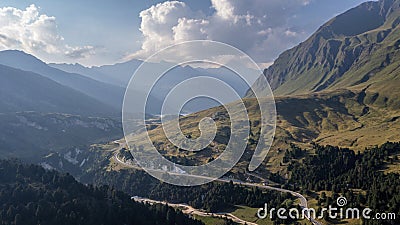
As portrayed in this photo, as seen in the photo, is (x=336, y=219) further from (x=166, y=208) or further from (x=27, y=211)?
(x=27, y=211)

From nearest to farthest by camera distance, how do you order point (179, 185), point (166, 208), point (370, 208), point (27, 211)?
point (27, 211), point (370, 208), point (166, 208), point (179, 185)

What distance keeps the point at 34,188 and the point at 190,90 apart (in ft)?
265

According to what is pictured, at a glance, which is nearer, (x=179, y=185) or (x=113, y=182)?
(x=179, y=185)

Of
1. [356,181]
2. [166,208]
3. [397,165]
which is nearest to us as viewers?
[166,208]

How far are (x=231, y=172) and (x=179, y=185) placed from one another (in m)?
28.2

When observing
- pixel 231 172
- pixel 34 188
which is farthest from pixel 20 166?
pixel 231 172

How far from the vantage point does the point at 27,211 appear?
97625 millimetres

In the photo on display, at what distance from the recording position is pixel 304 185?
152 meters

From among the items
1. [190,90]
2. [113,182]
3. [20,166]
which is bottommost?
[113,182]

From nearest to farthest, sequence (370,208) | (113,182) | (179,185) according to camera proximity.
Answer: (370,208) < (179,185) < (113,182)

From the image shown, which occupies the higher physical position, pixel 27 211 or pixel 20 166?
pixel 20 166

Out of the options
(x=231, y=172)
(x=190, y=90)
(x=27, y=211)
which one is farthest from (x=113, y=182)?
(x=190, y=90)

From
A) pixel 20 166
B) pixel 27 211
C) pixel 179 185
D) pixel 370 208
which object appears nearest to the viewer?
pixel 27 211

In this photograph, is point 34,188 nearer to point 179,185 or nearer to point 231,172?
point 179,185
